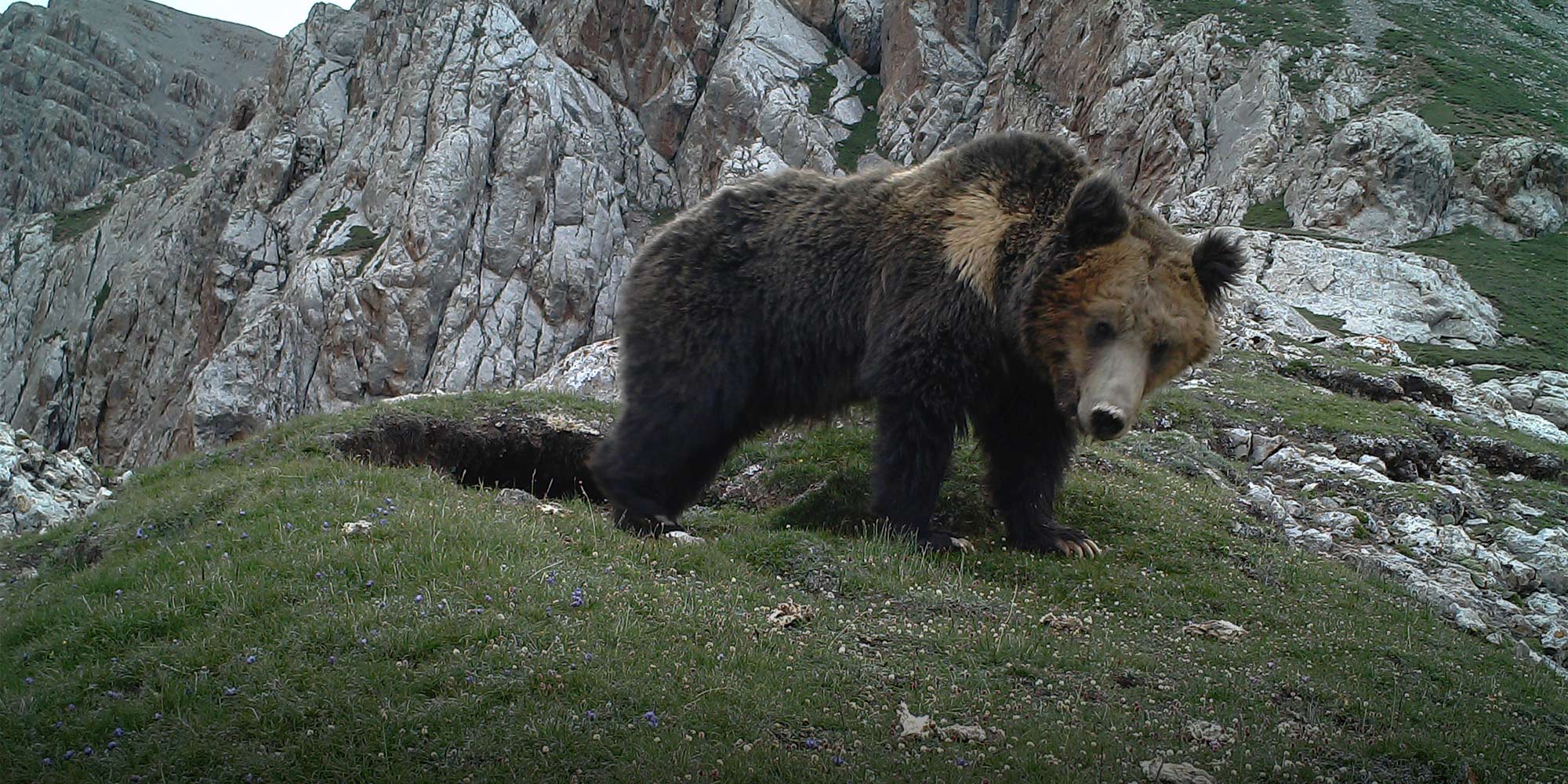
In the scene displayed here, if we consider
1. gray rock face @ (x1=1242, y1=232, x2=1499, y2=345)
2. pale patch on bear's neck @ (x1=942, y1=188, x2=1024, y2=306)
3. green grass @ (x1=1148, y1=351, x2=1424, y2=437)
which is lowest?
green grass @ (x1=1148, y1=351, x2=1424, y2=437)

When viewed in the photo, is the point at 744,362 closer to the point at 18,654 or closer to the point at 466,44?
the point at 18,654

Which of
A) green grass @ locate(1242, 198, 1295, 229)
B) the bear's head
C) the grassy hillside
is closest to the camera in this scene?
the bear's head

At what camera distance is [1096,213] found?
269 inches

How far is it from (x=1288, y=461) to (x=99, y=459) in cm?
7082

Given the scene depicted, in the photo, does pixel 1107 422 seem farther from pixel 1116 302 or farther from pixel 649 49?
pixel 649 49

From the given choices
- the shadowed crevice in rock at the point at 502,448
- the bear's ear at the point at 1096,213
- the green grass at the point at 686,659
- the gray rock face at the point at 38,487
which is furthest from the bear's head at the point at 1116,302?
the gray rock face at the point at 38,487

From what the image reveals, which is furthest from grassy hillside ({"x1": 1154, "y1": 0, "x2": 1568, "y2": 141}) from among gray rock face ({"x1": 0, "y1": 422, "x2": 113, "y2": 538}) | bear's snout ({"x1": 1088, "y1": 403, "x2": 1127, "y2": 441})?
gray rock face ({"x1": 0, "y1": 422, "x2": 113, "y2": 538})

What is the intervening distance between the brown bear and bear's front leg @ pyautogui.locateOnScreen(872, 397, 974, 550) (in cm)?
1

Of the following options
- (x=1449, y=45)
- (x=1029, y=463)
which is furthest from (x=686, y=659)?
(x=1449, y=45)

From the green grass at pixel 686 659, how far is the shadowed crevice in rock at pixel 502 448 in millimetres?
2665

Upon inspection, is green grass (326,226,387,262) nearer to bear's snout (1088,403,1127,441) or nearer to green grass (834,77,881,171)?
green grass (834,77,881,171)

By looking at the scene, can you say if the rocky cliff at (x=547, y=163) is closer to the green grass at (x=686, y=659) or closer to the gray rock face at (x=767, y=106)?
the gray rock face at (x=767, y=106)

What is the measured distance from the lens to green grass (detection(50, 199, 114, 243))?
82562 mm

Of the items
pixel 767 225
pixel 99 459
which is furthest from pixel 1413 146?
pixel 99 459
